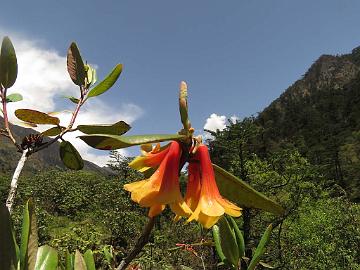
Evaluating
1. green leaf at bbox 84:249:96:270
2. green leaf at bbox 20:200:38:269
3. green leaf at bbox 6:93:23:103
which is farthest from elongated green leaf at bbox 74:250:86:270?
green leaf at bbox 6:93:23:103

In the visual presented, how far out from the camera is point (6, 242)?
Answer: 629 millimetres

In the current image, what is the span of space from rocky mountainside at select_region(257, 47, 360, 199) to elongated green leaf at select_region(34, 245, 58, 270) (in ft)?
147

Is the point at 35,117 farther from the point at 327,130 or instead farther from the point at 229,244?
the point at 327,130

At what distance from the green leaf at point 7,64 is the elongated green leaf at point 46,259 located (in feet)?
1.35

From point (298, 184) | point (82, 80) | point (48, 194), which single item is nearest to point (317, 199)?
point (298, 184)

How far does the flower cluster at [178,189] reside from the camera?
73cm

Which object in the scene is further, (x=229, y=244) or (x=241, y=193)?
(x=229, y=244)

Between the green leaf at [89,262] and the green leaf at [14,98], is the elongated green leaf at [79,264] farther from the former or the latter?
the green leaf at [14,98]

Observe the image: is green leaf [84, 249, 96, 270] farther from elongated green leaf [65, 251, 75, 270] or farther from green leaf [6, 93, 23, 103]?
green leaf [6, 93, 23, 103]

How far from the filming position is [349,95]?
9325 centimetres

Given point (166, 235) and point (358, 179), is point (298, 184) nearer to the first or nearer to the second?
point (166, 235)

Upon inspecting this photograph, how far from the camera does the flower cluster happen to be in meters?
0.73

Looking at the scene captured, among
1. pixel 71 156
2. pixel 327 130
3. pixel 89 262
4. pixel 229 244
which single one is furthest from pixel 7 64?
pixel 327 130

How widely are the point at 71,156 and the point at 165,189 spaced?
39 cm
